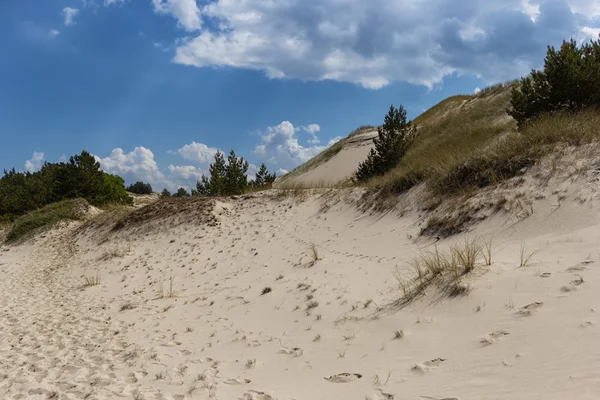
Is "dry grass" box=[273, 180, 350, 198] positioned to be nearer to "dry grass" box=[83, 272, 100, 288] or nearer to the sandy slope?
the sandy slope

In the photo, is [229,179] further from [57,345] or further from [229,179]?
[57,345]

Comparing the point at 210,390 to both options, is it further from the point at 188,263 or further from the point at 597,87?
the point at 597,87

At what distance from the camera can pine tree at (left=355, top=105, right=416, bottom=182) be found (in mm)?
22547

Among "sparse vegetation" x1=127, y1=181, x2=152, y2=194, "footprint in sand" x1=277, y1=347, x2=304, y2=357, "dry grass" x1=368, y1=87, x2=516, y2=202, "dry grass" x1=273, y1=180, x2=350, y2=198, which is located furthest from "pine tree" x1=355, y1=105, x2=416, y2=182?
"sparse vegetation" x1=127, y1=181, x2=152, y2=194

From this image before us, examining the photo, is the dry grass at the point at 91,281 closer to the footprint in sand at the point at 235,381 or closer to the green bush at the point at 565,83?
Result: the footprint in sand at the point at 235,381

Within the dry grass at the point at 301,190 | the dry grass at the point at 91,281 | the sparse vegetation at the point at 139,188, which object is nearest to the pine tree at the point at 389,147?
the dry grass at the point at 301,190

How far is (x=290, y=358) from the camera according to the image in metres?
5.17

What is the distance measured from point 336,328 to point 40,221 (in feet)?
79.1

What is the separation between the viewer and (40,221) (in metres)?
23.4

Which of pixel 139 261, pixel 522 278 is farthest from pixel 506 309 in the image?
pixel 139 261

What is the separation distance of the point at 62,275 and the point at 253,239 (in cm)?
691

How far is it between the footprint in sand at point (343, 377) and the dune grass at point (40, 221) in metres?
23.8

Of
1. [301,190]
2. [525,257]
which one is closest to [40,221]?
[301,190]

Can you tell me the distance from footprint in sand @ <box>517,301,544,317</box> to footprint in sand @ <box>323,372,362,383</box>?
1961 mm
